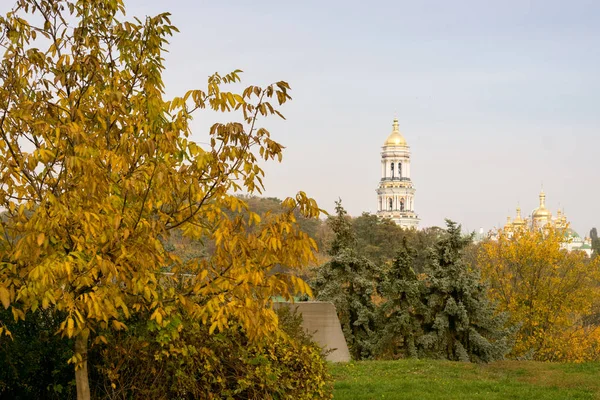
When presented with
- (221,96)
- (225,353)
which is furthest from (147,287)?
(225,353)

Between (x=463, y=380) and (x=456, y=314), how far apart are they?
9609 millimetres

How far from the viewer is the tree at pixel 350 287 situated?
74.9 ft

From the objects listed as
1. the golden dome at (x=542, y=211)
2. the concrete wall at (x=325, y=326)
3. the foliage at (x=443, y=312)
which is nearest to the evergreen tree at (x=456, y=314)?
the foliage at (x=443, y=312)

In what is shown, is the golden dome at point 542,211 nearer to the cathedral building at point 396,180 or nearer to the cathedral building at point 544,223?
the cathedral building at point 544,223

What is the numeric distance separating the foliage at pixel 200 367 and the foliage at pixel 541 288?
22.5 metres

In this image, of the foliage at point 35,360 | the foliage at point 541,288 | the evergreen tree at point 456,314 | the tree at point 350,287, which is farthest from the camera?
the foliage at point 541,288

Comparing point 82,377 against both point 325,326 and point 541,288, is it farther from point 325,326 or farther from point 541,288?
point 541,288

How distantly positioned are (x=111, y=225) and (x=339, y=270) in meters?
19.1

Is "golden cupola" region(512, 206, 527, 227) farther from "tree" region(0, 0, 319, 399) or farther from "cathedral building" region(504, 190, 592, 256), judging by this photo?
"tree" region(0, 0, 319, 399)

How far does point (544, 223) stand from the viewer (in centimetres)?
11312

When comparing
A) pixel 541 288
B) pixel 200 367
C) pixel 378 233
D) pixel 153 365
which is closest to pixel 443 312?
pixel 541 288

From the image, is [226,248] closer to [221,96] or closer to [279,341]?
[221,96]

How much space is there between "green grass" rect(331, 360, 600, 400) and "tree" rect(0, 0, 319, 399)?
16.5 ft

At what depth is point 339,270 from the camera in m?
24.0
